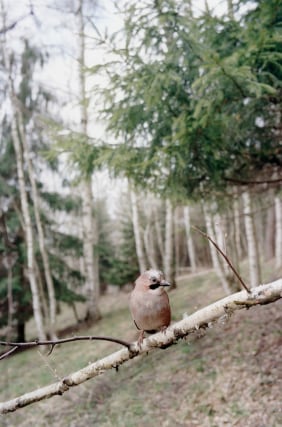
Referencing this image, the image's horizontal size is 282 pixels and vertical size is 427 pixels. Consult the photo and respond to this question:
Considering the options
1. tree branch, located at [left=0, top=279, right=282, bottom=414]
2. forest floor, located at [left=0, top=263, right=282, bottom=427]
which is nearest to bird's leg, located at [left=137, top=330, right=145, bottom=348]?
tree branch, located at [left=0, top=279, right=282, bottom=414]

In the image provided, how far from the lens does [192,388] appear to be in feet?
20.9

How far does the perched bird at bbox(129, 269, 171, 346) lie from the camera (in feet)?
7.23

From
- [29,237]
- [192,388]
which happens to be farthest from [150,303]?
[29,237]

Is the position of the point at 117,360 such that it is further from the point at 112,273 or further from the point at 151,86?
the point at 112,273

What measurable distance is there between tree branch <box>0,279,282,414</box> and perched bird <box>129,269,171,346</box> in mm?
90

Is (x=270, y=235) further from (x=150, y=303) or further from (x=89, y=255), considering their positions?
(x=150, y=303)

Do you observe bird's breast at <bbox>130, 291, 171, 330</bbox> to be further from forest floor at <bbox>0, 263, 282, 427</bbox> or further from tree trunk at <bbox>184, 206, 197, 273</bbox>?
tree trunk at <bbox>184, 206, 197, 273</bbox>

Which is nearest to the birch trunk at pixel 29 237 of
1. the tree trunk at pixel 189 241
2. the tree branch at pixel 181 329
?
the tree trunk at pixel 189 241

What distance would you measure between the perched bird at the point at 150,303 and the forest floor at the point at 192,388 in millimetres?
2215

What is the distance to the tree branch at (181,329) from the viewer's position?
198 centimetres

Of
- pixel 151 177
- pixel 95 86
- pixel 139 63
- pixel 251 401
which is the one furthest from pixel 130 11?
pixel 251 401

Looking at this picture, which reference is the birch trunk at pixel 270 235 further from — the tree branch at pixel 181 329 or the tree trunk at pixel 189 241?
the tree branch at pixel 181 329

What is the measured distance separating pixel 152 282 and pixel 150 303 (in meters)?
0.19

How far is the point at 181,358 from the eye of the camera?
765cm
